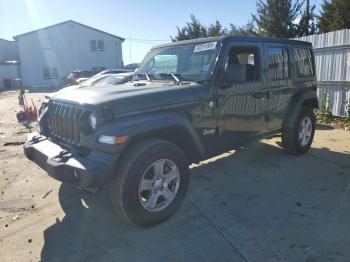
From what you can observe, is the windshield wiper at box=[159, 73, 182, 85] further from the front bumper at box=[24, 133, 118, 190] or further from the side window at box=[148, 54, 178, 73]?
the front bumper at box=[24, 133, 118, 190]

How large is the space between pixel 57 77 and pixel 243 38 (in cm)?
3453

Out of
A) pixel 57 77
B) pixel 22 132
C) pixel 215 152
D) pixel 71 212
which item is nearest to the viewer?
pixel 71 212

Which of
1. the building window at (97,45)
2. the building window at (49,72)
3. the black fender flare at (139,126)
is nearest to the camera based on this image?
the black fender flare at (139,126)

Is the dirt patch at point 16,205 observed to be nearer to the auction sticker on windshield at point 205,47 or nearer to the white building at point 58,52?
the auction sticker on windshield at point 205,47

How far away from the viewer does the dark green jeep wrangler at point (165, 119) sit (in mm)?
3438

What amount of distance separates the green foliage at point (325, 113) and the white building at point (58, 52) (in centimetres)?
2970

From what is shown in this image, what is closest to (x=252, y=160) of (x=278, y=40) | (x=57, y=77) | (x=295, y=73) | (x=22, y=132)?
(x=295, y=73)

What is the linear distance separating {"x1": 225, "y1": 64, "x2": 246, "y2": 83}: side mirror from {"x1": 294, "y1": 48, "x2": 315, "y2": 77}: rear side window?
6.84 ft

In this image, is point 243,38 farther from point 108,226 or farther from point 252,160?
point 108,226

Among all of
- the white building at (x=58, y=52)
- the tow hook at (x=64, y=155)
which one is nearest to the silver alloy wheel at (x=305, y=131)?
the tow hook at (x=64, y=155)

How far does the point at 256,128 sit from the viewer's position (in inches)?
203

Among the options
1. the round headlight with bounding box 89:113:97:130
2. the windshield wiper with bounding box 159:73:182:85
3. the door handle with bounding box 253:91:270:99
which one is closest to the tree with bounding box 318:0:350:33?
the door handle with bounding box 253:91:270:99

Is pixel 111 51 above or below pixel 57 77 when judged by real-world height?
above

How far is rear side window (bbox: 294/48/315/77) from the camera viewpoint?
19.5 feet
